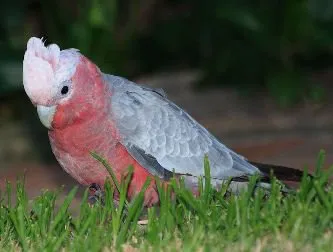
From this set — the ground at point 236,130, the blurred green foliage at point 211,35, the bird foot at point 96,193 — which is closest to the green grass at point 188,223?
the bird foot at point 96,193

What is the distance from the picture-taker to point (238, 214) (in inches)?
146

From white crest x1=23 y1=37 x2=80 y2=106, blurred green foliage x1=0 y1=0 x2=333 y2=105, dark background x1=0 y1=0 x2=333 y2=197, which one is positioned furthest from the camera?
blurred green foliage x1=0 y1=0 x2=333 y2=105

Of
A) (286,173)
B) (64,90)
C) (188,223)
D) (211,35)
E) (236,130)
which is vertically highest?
(211,35)

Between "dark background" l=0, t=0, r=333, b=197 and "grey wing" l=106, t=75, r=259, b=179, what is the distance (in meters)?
2.78

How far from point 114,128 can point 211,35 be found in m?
4.48

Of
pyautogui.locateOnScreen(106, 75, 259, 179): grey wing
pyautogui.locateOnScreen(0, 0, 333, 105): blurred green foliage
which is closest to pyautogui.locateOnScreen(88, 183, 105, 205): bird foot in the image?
pyautogui.locateOnScreen(106, 75, 259, 179): grey wing

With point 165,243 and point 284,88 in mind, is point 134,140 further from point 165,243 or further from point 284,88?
point 284,88

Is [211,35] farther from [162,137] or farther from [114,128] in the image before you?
[114,128]

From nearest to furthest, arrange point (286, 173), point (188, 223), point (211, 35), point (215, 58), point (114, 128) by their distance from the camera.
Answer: point (188, 223) < point (114, 128) < point (286, 173) < point (215, 58) < point (211, 35)

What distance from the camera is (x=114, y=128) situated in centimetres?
403

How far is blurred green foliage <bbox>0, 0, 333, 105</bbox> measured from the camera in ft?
24.9

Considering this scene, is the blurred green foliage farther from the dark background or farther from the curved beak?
the curved beak

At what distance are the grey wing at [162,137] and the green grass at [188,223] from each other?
14cm

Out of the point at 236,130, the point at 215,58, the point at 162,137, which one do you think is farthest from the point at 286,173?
the point at 215,58
